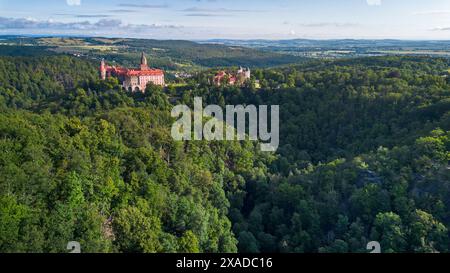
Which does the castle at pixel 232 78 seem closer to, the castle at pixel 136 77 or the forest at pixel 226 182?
the castle at pixel 136 77

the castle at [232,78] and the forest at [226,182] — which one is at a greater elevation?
the castle at [232,78]

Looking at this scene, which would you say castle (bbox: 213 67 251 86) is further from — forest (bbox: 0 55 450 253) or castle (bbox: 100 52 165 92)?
forest (bbox: 0 55 450 253)

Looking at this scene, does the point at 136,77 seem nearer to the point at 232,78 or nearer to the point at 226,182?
the point at 232,78

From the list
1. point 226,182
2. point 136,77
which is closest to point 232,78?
point 136,77

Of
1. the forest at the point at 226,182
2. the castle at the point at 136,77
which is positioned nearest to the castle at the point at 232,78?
the castle at the point at 136,77

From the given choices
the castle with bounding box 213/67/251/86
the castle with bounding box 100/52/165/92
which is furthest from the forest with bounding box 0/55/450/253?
the castle with bounding box 213/67/251/86

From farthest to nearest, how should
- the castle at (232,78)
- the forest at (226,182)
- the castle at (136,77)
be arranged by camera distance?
the castle at (232,78) < the castle at (136,77) < the forest at (226,182)

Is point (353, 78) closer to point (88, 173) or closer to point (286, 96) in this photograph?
point (286, 96)

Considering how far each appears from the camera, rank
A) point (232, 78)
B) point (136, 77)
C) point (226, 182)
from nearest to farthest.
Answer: point (226, 182) → point (136, 77) → point (232, 78)
